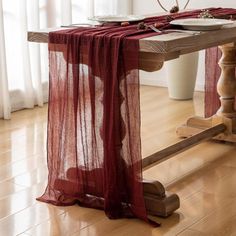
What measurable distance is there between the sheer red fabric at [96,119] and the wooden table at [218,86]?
0.08m

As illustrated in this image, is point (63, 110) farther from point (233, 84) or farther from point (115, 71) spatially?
point (233, 84)

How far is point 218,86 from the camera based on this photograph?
3.51 m

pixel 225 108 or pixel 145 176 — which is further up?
pixel 225 108

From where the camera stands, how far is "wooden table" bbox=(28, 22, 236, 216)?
2357 millimetres

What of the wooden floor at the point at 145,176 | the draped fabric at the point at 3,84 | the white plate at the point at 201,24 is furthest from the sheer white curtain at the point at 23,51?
the white plate at the point at 201,24

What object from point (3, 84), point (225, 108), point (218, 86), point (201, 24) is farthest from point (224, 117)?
point (3, 84)

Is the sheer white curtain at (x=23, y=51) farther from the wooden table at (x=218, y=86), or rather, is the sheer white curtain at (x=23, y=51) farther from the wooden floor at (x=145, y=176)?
the wooden table at (x=218, y=86)

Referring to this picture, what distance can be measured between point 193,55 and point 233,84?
111 cm

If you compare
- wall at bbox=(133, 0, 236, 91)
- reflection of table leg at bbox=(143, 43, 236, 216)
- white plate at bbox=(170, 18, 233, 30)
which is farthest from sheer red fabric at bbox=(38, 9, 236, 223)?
wall at bbox=(133, 0, 236, 91)

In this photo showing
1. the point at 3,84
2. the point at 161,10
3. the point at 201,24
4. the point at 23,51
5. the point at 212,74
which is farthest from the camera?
the point at 161,10

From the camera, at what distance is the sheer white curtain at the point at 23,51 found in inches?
160

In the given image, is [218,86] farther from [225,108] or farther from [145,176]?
[145,176]

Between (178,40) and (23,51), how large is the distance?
2.08m

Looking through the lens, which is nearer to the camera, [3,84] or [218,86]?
[218,86]
